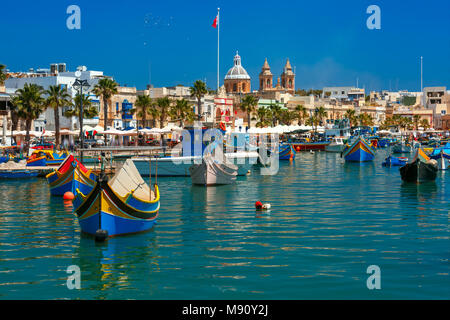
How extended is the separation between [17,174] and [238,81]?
116 metres

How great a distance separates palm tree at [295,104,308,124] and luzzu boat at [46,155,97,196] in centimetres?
10327

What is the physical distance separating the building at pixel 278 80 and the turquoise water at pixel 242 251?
120m

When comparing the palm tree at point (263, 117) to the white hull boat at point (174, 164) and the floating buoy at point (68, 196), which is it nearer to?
the white hull boat at point (174, 164)

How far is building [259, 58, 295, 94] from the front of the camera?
167m

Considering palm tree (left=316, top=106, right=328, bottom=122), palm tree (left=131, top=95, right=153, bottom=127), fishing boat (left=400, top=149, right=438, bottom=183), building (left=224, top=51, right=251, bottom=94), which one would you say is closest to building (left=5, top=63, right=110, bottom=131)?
palm tree (left=131, top=95, right=153, bottom=127)

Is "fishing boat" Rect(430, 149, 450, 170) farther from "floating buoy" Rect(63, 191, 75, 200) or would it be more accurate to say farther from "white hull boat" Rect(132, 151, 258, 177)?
"floating buoy" Rect(63, 191, 75, 200)

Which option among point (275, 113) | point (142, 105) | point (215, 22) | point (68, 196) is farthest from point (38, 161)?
point (275, 113)

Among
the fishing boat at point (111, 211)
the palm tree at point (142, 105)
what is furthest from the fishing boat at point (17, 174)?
the palm tree at point (142, 105)

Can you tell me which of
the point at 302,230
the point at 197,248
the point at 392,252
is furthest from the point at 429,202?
the point at 197,248

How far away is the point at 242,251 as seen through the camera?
65.7ft

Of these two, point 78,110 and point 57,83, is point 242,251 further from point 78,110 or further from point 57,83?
point 57,83
